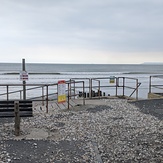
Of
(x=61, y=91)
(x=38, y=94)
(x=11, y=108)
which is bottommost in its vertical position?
(x=38, y=94)

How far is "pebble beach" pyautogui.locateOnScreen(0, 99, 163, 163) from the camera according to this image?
5156mm

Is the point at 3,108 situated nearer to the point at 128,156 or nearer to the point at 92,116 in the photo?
the point at 92,116

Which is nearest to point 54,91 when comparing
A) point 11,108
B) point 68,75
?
point 11,108

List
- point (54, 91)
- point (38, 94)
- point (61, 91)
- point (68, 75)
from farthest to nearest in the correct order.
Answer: point (68, 75) < point (54, 91) < point (38, 94) < point (61, 91)

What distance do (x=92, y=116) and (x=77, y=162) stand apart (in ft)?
13.6

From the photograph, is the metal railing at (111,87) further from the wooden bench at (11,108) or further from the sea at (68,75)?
the wooden bench at (11,108)

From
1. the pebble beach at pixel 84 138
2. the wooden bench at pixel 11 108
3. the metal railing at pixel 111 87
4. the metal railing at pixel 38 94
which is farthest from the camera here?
the metal railing at pixel 111 87

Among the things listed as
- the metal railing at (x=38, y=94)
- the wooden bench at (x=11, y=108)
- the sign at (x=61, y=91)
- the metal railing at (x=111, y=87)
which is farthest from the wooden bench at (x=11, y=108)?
the metal railing at (x=111, y=87)

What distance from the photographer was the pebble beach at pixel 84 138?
203 inches

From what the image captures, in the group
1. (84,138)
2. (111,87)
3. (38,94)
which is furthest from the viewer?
(111,87)

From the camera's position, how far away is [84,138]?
6.45 m

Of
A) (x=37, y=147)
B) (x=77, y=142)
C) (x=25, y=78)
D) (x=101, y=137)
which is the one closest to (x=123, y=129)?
(x=101, y=137)

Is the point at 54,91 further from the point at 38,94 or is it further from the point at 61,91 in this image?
the point at 61,91

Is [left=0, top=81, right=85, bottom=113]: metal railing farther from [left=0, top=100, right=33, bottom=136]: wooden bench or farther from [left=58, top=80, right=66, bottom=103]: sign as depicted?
[left=0, top=100, right=33, bottom=136]: wooden bench
